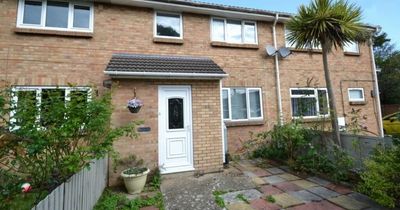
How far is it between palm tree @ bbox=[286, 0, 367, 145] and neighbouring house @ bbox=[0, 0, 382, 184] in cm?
145

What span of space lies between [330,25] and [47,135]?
22.3 ft

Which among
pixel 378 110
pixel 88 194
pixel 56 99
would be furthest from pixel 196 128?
pixel 378 110

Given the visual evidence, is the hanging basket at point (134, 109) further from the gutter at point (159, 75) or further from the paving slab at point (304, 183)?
the paving slab at point (304, 183)

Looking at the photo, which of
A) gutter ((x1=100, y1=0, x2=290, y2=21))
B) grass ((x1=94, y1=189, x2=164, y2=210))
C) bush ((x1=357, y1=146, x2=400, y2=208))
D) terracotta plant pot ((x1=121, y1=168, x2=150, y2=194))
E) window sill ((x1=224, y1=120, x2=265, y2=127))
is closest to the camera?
bush ((x1=357, y1=146, x2=400, y2=208))

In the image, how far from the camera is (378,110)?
986 cm

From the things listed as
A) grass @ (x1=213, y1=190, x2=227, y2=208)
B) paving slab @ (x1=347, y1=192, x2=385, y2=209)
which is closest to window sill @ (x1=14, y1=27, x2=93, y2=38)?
grass @ (x1=213, y1=190, x2=227, y2=208)

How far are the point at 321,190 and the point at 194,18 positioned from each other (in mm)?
6570

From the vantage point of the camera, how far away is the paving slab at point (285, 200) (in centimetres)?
424

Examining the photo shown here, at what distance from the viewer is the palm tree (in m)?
5.84

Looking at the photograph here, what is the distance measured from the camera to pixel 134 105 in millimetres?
5414

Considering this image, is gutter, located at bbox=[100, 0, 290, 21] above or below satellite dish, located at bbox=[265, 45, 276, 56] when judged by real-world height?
above

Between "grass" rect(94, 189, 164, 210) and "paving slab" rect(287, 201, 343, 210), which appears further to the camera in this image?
"grass" rect(94, 189, 164, 210)

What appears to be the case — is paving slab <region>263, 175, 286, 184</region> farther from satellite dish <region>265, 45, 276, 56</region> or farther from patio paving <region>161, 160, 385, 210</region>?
satellite dish <region>265, 45, 276, 56</region>

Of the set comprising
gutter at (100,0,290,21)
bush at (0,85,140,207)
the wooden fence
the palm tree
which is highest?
gutter at (100,0,290,21)
